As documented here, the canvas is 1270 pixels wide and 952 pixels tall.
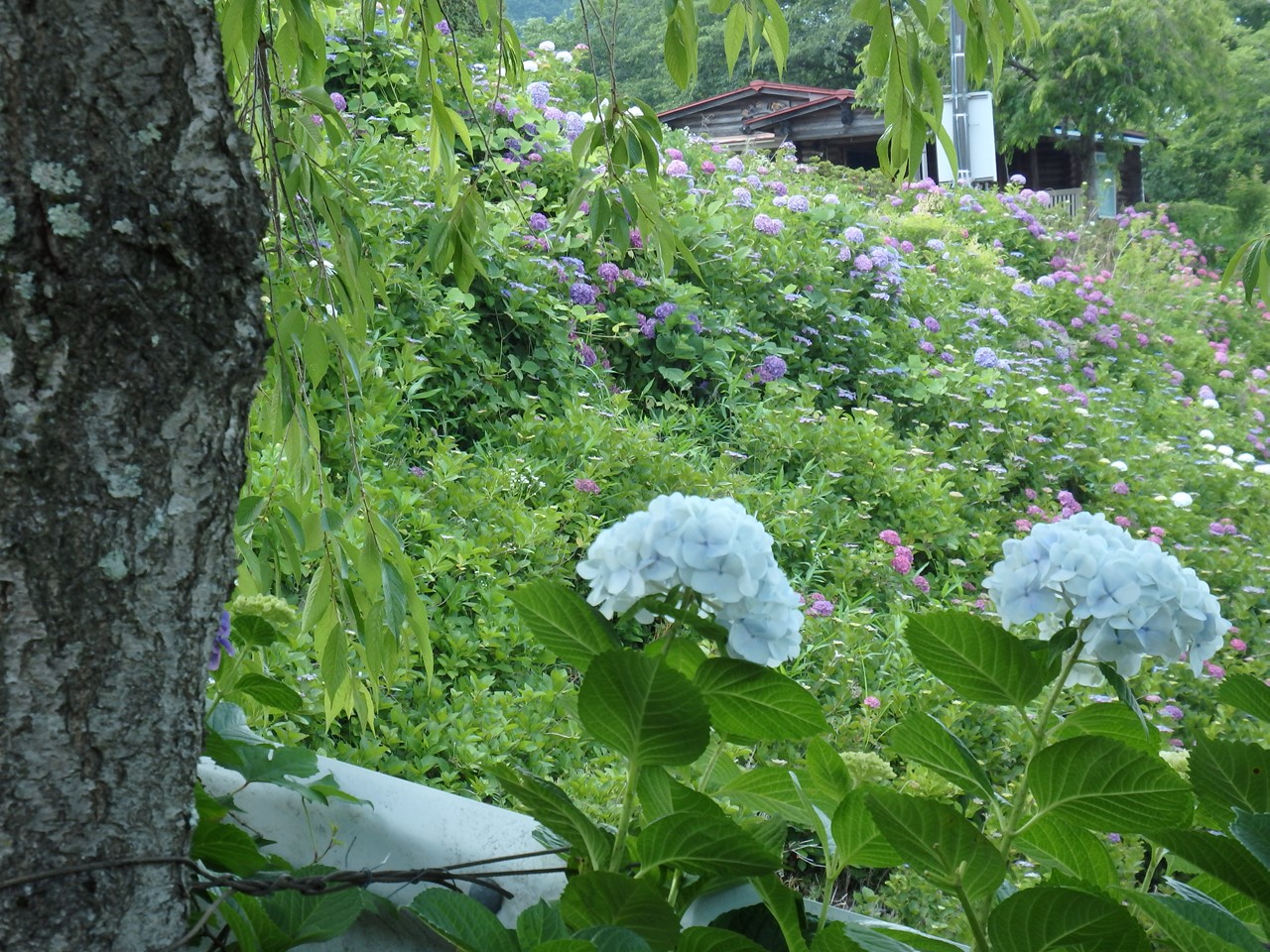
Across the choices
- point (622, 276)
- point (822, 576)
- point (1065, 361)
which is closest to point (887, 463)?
point (822, 576)

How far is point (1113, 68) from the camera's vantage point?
1723 cm

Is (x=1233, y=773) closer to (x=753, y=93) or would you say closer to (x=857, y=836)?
(x=857, y=836)

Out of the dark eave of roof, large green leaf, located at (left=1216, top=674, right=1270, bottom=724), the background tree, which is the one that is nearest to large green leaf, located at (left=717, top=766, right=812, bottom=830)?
Answer: large green leaf, located at (left=1216, top=674, right=1270, bottom=724)

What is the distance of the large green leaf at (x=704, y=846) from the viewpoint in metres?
0.82

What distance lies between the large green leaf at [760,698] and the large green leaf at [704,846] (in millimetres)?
85

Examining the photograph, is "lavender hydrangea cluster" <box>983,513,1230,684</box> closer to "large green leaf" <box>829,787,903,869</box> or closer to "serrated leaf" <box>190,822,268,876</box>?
"large green leaf" <box>829,787,903,869</box>

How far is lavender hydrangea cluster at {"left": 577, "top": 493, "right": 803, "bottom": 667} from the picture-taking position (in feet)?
2.74

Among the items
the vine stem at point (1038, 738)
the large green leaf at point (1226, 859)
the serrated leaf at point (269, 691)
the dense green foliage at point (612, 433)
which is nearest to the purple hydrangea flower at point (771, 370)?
the dense green foliage at point (612, 433)

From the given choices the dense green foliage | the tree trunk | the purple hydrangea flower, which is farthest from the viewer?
the purple hydrangea flower

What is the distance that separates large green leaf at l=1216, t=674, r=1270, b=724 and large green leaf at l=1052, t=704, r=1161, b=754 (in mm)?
84

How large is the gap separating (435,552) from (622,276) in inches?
83.0

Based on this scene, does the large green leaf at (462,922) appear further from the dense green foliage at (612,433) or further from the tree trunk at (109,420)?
the tree trunk at (109,420)

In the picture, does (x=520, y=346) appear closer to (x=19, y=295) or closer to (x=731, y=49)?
(x=731, y=49)

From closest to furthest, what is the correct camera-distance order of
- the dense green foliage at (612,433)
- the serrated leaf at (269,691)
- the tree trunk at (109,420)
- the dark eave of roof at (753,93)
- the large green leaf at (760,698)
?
the tree trunk at (109,420) < the large green leaf at (760,698) < the serrated leaf at (269,691) < the dense green foliage at (612,433) < the dark eave of roof at (753,93)
